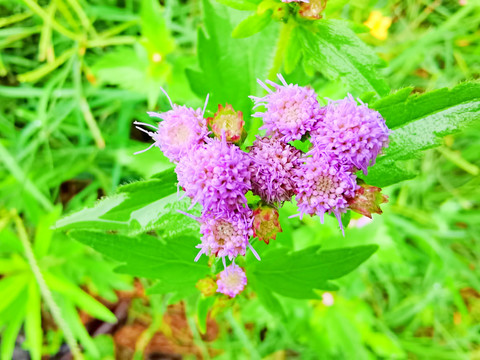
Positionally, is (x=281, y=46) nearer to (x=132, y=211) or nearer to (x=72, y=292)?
(x=132, y=211)

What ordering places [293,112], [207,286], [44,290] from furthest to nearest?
1. [44,290]
2. [207,286]
3. [293,112]

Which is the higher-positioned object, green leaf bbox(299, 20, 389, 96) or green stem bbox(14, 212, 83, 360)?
green leaf bbox(299, 20, 389, 96)

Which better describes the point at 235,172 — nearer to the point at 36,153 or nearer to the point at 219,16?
the point at 219,16

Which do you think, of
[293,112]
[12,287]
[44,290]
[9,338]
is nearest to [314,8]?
[293,112]

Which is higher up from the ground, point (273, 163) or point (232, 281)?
point (273, 163)

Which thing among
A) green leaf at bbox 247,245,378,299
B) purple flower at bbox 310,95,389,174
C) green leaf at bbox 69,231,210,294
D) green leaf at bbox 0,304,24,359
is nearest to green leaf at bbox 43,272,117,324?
green leaf at bbox 0,304,24,359

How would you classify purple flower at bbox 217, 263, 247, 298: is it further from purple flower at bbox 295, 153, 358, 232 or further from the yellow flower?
the yellow flower

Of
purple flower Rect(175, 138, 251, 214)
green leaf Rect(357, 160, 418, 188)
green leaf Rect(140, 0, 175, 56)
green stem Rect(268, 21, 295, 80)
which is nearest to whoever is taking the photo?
purple flower Rect(175, 138, 251, 214)

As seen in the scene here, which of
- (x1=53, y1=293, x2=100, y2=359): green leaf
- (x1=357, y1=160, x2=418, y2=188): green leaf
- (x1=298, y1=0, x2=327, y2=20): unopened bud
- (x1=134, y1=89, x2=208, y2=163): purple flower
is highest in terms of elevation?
(x1=298, y1=0, x2=327, y2=20): unopened bud
